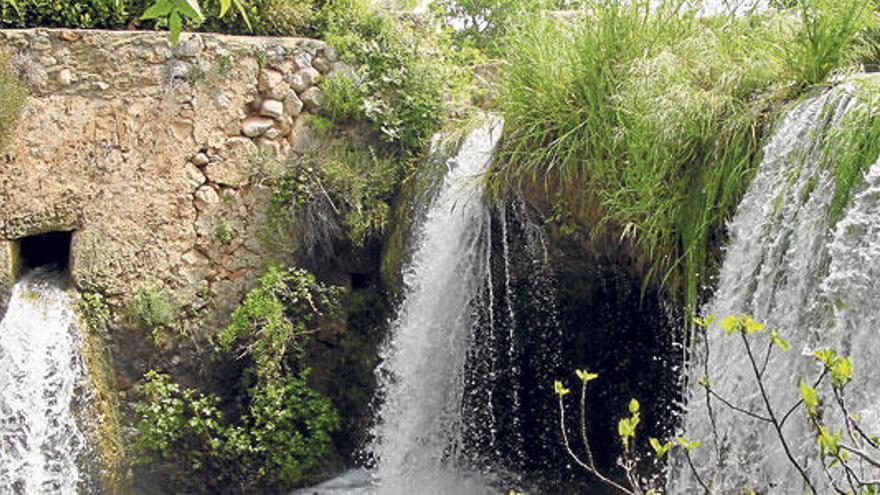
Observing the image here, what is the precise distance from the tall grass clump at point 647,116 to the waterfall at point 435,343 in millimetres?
378

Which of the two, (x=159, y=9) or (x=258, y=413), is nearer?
(x=159, y=9)

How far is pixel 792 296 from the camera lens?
2988 millimetres

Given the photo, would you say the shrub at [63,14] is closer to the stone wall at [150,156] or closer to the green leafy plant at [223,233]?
the stone wall at [150,156]

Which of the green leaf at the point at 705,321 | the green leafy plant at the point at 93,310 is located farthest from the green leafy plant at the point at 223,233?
the green leaf at the point at 705,321

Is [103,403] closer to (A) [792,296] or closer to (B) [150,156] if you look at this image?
(B) [150,156]

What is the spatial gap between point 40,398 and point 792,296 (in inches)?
150

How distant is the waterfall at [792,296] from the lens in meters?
2.72

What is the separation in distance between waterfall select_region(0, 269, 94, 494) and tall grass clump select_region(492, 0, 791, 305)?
2519 mm

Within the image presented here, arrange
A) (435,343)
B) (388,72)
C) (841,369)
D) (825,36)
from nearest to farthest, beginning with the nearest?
(841,369), (825,36), (435,343), (388,72)

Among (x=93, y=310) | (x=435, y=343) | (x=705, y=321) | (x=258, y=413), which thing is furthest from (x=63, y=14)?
(x=705, y=321)

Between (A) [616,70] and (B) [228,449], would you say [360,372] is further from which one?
(A) [616,70]

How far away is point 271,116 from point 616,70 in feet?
7.56

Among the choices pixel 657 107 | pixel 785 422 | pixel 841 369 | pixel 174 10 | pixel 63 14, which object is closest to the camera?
pixel 841 369

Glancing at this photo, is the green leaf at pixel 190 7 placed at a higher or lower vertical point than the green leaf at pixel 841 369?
higher
